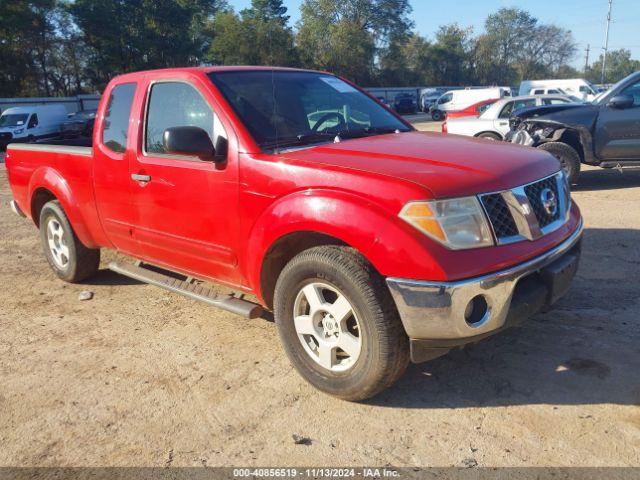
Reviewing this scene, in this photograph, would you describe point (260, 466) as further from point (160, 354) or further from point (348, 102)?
point (348, 102)

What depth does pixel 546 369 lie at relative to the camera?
3312 millimetres

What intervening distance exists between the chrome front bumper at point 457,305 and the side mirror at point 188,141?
56.0 inches

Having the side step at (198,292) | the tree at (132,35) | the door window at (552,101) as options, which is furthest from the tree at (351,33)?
the side step at (198,292)

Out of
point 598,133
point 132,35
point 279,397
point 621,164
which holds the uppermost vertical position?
point 132,35

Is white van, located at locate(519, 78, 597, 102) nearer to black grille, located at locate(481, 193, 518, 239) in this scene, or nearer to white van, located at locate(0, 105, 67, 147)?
white van, located at locate(0, 105, 67, 147)

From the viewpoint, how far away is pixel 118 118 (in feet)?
14.3

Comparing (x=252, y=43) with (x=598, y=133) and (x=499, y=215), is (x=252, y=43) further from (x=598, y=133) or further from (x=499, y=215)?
(x=499, y=215)

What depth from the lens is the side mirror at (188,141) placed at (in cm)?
323

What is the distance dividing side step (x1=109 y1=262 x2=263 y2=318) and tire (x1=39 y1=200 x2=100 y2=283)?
2.13ft

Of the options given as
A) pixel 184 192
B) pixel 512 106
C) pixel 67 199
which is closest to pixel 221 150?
pixel 184 192

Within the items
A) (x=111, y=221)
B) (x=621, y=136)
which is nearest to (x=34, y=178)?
(x=111, y=221)

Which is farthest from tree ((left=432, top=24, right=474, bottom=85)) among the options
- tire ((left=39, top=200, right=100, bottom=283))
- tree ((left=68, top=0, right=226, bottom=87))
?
tire ((left=39, top=200, right=100, bottom=283))

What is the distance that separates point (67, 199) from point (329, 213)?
3056 mm

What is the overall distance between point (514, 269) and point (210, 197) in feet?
6.16
